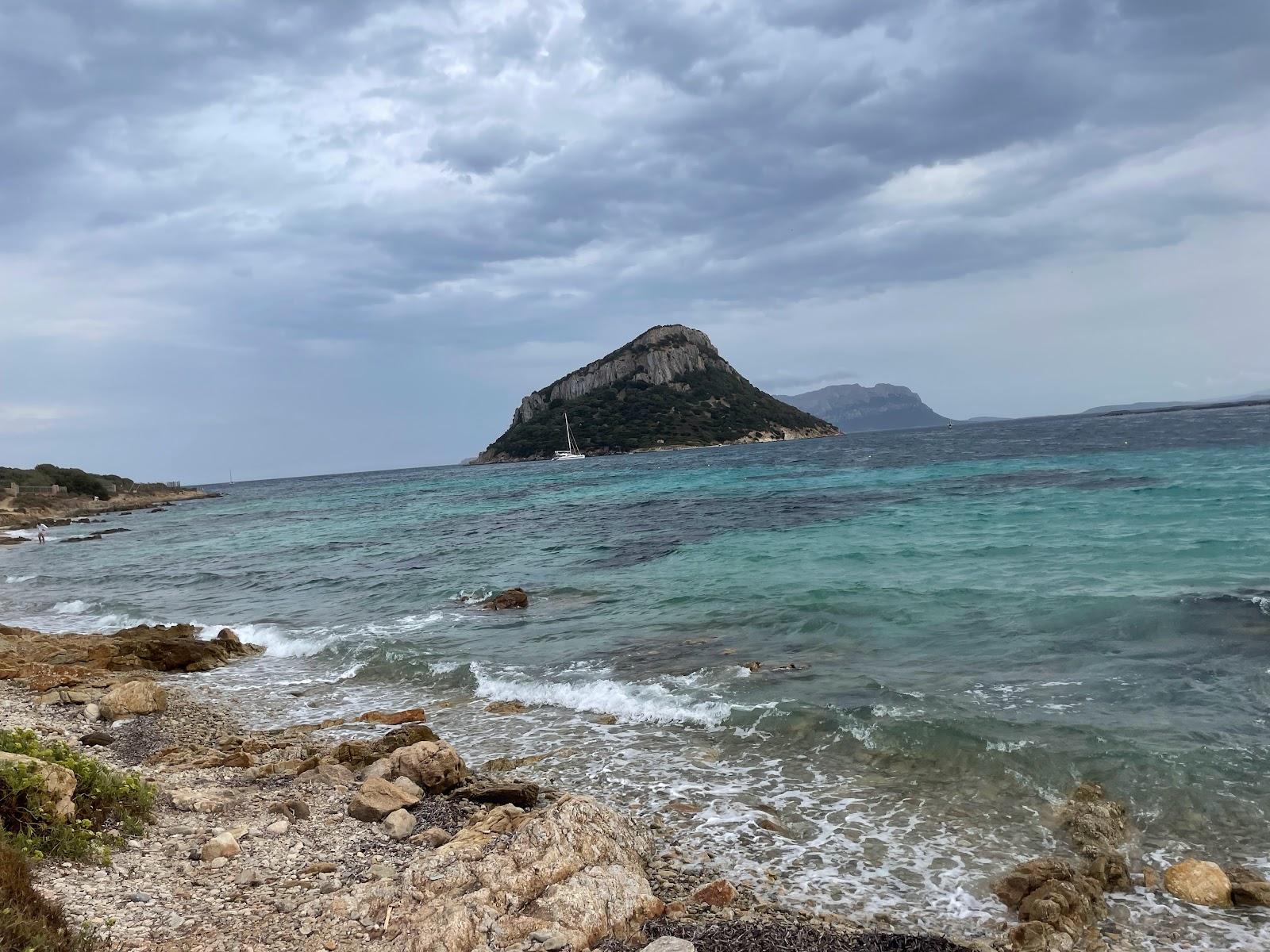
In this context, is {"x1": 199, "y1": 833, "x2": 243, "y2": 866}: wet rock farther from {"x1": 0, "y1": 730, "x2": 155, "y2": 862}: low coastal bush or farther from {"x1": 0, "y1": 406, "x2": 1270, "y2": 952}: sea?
{"x1": 0, "y1": 406, "x2": 1270, "y2": 952}: sea

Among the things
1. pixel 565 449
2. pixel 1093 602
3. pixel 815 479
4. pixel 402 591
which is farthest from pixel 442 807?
pixel 565 449

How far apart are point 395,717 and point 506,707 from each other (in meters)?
1.95

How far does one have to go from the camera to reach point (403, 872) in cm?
637

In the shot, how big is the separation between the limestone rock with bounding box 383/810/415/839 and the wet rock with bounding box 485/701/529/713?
4.80 metres

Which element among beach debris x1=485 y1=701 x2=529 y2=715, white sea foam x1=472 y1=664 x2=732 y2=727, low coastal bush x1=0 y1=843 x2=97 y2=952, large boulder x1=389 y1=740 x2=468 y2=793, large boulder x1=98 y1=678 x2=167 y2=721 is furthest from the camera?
large boulder x1=98 y1=678 x2=167 y2=721

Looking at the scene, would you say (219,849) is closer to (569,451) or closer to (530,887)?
(530,887)

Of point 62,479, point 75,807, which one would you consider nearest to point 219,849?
point 75,807

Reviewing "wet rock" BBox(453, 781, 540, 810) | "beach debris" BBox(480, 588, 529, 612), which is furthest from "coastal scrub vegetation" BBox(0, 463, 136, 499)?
"wet rock" BBox(453, 781, 540, 810)

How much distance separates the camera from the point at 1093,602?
51.7 ft

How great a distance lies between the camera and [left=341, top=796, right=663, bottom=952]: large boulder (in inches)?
218

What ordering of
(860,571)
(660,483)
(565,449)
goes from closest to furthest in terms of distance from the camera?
(860,571)
(660,483)
(565,449)

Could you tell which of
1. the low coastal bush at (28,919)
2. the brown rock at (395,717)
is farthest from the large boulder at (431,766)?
the low coastal bush at (28,919)

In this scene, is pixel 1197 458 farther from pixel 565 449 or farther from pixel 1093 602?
pixel 565 449

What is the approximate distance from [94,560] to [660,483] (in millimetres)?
43712
